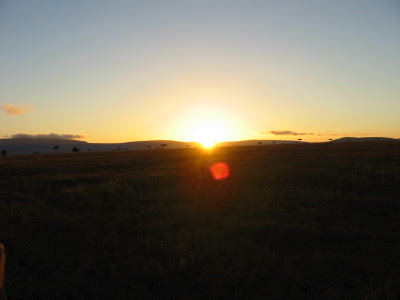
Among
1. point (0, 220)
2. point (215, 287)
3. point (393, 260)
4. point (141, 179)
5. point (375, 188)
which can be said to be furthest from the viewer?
point (141, 179)

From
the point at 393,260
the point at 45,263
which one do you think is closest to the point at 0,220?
the point at 45,263

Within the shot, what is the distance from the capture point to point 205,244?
7.64 meters

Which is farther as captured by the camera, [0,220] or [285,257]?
[0,220]

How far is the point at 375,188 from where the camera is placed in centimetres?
1419

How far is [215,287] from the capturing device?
5.71m

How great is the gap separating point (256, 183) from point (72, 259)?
1125 centimetres

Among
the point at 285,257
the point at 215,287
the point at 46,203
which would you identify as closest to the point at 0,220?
the point at 46,203

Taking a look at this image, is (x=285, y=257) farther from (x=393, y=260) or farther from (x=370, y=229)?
(x=370, y=229)

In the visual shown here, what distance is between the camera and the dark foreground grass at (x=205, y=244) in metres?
5.82

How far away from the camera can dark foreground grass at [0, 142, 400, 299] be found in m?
5.82

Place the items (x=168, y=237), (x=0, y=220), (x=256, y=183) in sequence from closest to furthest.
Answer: (x=168, y=237) → (x=0, y=220) → (x=256, y=183)

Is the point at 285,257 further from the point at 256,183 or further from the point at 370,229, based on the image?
the point at 256,183

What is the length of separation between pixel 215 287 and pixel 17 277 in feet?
13.5

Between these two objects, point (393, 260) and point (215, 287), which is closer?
point (215, 287)
